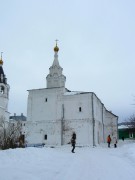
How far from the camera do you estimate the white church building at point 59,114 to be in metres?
31.7

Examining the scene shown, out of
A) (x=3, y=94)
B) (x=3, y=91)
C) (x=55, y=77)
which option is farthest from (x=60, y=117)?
(x=3, y=91)

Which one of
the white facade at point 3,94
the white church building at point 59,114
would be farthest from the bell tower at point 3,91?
the white church building at point 59,114

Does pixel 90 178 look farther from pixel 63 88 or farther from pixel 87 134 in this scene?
pixel 63 88

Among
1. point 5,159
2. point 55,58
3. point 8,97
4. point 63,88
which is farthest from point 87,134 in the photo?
point 5,159

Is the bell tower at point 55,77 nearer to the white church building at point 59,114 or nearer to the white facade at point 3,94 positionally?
the white church building at point 59,114

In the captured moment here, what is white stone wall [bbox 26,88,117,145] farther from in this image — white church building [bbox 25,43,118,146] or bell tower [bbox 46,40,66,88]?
bell tower [bbox 46,40,66,88]

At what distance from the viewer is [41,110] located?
33.9 meters

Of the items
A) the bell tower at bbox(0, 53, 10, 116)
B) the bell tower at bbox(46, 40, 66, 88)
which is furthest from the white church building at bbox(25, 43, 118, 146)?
the bell tower at bbox(0, 53, 10, 116)

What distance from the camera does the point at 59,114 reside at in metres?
33.0

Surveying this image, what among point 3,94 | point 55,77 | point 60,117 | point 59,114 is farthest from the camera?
point 3,94

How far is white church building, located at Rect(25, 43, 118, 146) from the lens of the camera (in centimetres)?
3169

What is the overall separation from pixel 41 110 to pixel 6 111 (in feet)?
36.1

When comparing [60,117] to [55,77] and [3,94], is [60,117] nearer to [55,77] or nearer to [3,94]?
Result: [55,77]

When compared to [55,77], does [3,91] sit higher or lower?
lower
